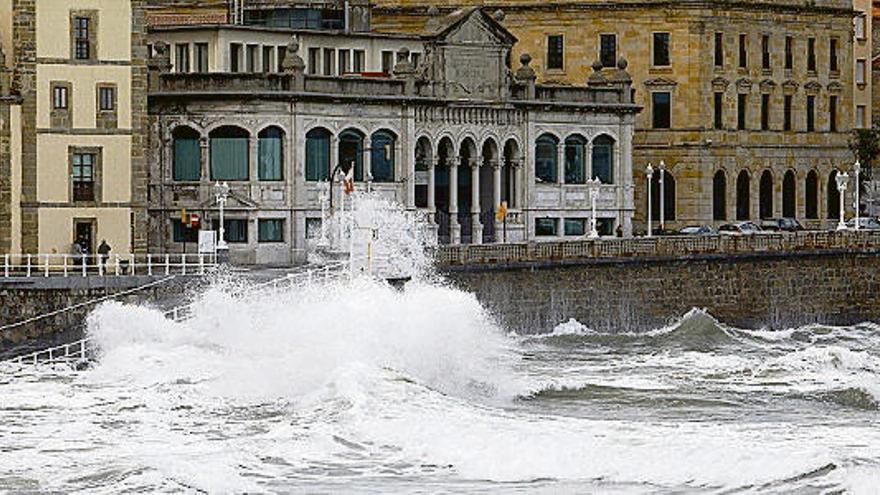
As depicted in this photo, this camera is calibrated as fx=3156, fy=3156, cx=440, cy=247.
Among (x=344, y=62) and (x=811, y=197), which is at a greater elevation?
(x=344, y=62)

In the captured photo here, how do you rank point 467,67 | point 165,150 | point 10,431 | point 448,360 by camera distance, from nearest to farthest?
point 10,431, point 448,360, point 165,150, point 467,67

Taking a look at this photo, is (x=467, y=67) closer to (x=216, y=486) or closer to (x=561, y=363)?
(x=561, y=363)

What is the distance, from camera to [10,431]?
69.6 meters

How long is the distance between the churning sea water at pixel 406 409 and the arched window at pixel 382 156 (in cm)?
1525

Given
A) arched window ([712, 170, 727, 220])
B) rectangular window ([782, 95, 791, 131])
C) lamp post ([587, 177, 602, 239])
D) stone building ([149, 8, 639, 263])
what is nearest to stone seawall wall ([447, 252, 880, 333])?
lamp post ([587, 177, 602, 239])

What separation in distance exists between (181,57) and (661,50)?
1192 inches

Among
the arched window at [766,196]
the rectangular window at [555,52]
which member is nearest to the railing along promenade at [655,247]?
the arched window at [766,196]

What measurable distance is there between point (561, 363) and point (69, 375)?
57.3 feet

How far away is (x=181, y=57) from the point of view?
369 feet

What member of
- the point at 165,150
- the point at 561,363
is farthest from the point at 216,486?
the point at 165,150

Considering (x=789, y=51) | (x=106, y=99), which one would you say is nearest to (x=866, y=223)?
(x=789, y=51)

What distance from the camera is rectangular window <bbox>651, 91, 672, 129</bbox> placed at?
136 metres

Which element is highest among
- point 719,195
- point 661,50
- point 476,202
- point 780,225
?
point 661,50

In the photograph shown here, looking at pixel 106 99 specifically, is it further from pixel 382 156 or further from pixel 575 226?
pixel 575 226
